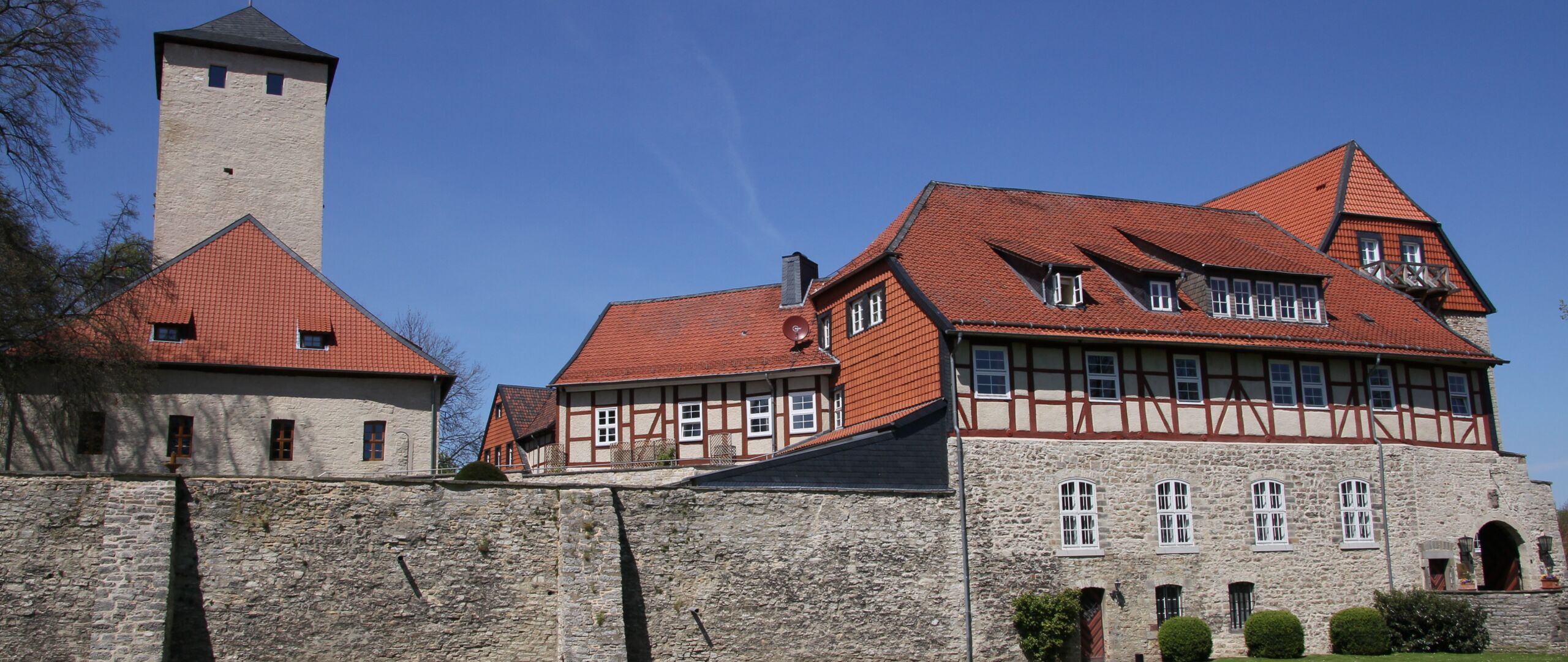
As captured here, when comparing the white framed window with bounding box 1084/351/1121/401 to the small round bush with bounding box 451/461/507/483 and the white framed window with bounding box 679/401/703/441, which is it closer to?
the white framed window with bounding box 679/401/703/441

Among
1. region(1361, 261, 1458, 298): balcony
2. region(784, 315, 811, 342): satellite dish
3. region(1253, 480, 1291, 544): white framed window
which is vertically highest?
region(1361, 261, 1458, 298): balcony

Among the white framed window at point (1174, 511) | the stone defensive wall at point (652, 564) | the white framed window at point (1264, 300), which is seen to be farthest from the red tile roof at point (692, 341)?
the white framed window at point (1264, 300)

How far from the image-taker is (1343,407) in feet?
91.7

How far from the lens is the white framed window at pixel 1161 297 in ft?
89.1

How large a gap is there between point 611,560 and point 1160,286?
532 inches

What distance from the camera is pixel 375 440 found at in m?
27.8

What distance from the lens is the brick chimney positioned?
33.6m

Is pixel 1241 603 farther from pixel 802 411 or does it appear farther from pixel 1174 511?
pixel 802 411

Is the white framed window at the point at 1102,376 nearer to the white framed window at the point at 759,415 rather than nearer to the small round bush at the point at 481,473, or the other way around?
the white framed window at the point at 759,415

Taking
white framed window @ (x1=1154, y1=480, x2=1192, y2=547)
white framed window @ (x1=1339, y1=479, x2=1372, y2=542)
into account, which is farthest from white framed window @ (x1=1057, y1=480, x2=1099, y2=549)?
white framed window @ (x1=1339, y1=479, x2=1372, y2=542)

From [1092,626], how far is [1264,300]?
8.77m

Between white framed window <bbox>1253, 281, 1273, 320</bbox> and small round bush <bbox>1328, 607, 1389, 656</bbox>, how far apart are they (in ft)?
21.1

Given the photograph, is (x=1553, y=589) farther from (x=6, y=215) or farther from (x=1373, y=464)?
(x=6, y=215)

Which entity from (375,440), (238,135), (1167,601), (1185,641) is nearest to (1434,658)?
(1185,641)
